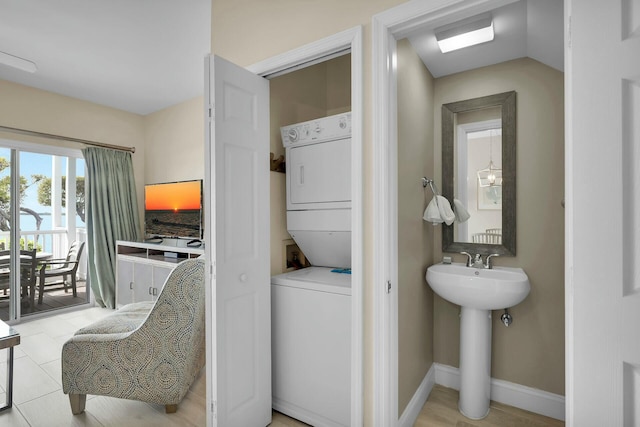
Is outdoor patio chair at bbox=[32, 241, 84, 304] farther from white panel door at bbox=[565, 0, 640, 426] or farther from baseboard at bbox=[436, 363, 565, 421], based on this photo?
white panel door at bbox=[565, 0, 640, 426]

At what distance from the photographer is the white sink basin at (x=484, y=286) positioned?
5.74 ft

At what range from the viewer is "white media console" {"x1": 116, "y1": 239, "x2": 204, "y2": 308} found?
3.32 meters

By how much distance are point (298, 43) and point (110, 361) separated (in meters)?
1.99

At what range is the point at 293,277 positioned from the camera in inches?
76.6

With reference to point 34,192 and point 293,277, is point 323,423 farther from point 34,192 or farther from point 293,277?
point 34,192

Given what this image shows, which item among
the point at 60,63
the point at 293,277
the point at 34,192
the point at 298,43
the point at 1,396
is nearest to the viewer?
the point at 298,43

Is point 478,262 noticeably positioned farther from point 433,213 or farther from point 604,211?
point 604,211

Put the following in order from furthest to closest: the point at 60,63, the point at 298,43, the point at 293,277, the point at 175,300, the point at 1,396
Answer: the point at 60,63 → the point at 1,396 → the point at 293,277 → the point at 175,300 → the point at 298,43

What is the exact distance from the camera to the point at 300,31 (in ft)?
5.51

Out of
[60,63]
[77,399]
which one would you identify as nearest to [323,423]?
[77,399]

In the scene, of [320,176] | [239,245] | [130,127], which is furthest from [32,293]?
[320,176]

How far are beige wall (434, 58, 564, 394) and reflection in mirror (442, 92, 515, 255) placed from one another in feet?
0.18

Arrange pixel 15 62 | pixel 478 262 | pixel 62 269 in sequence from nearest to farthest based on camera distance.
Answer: pixel 478 262, pixel 15 62, pixel 62 269

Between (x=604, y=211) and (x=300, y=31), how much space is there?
1.49m
